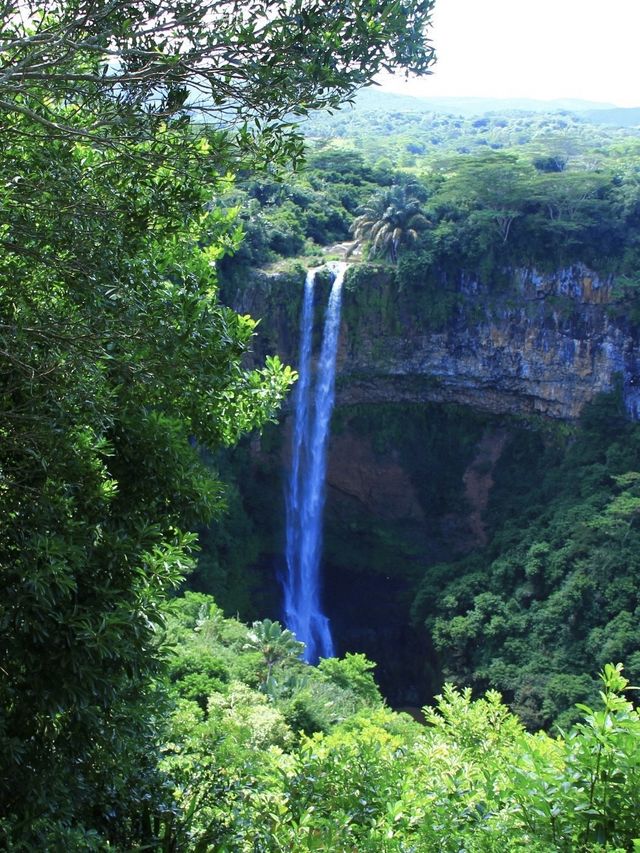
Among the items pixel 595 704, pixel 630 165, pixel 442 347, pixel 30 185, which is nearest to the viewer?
pixel 30 185

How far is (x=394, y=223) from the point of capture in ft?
80.7

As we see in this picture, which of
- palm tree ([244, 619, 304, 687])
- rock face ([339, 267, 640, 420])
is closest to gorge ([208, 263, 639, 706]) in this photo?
rock face ([339, 267, 640, 420])

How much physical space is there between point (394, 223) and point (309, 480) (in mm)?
7681

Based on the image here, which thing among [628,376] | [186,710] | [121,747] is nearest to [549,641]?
[628,376]

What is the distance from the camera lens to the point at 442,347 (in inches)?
983

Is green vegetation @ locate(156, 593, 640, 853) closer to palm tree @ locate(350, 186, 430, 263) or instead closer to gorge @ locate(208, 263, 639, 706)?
gorge @ locate(208, 263, 639, 706)

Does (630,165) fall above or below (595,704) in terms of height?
above

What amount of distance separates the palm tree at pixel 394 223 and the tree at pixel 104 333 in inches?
794

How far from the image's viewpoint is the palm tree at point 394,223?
24391mm

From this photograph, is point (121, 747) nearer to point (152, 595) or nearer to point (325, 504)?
point (152, 595)

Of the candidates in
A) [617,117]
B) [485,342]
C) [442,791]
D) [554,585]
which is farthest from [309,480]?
[617,117]

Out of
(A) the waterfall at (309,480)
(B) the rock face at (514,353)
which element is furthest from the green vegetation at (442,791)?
(B) the rock face at (514,353)

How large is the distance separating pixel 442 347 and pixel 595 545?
24.2 feet

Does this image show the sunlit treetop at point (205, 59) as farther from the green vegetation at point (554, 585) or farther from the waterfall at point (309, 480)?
the waterfall at point (309, 480)
